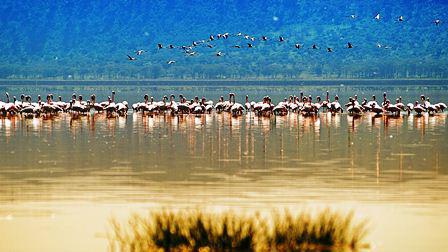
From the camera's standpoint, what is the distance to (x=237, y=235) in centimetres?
1550

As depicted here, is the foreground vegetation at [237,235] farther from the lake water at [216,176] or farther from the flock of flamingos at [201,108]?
the flock of flamingos at [201,108]

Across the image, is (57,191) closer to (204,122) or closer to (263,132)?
(263,132)

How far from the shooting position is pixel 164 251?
603 inches

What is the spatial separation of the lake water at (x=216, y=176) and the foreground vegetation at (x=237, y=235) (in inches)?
36.8

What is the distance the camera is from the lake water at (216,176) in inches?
731

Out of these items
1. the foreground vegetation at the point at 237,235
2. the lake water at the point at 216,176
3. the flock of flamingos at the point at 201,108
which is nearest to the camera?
the foreground vegetation at the point at 237,235

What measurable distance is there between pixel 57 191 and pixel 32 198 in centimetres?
116

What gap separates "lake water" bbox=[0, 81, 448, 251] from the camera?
18.6m

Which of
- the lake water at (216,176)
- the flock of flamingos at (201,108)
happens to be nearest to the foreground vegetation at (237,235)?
the lake water at (216,176)

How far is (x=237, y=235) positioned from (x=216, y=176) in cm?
1050

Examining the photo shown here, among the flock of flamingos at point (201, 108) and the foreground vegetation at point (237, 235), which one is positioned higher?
the flock of flamingos at point (201, 108)

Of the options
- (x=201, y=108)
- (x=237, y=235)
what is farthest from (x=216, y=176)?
(x=201, y=108)

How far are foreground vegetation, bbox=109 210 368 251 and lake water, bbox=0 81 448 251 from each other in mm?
934

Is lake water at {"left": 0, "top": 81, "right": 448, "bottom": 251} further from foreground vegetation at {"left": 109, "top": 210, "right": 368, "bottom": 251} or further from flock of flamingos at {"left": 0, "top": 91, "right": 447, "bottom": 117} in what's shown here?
flock of flamingos at {"left": 0, "top": 91, "right": 447, "bottom": 117}
